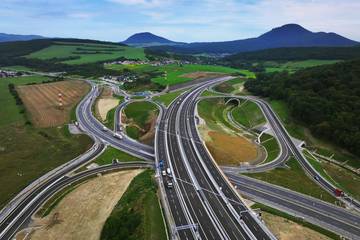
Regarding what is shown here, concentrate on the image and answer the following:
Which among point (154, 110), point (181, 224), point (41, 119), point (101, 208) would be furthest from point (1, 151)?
point (181, 224)

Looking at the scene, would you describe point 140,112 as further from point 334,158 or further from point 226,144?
point 334,158

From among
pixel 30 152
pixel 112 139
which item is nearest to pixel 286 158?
pixel 112 139

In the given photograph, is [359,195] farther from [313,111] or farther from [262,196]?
[313,111]

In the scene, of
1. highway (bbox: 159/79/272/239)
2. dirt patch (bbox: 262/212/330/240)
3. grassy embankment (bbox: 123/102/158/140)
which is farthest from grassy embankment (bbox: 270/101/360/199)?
grassy embankment (bbox: 123/102/158/140)

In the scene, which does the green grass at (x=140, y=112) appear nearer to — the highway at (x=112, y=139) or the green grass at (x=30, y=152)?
the highway at (x=112, y=139)

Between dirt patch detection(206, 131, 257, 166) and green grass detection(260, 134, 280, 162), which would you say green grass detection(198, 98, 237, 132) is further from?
green grass detection(260, 134, 280, 162)

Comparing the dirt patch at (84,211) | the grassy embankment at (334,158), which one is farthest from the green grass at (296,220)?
the dirt patch at (84,211)

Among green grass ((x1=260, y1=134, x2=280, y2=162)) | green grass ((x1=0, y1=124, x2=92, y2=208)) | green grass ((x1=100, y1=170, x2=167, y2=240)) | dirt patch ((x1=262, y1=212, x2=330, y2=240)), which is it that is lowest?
green grass ((x1=0, y1=124, x2=92, y2=208))
